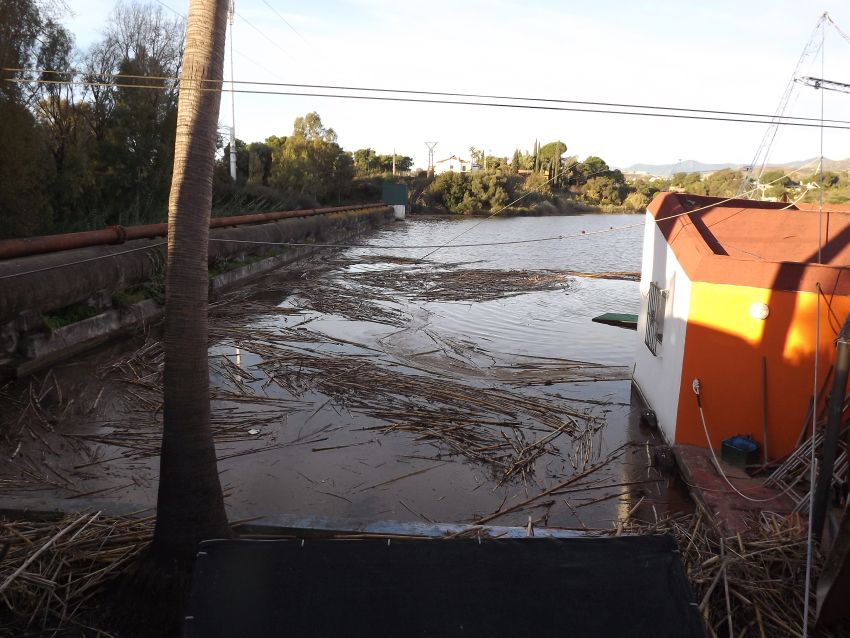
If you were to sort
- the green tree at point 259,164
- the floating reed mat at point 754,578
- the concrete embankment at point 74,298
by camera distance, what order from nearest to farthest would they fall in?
the floating reed mat at point 754,578
the concrete embankment at point 74,298
the green tree at point 259,164

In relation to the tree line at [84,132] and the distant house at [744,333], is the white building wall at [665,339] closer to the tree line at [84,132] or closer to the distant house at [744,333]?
the distant house at [744,333]

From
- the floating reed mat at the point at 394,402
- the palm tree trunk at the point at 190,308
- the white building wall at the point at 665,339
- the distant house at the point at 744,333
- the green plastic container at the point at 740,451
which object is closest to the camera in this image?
the palm tree trunk at the point at 190,308

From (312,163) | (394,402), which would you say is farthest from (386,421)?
(312,163)

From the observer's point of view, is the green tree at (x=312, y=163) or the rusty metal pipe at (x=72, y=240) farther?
the green tree at (x=312, y=163)

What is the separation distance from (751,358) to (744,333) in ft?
0.77

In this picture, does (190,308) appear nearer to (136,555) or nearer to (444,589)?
(136,555)

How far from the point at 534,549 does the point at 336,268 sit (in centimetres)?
1942

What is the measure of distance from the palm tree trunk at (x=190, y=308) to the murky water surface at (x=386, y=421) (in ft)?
4.01

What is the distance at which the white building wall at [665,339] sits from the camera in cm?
664

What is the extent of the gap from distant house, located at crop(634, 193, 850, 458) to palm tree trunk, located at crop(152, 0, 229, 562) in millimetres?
4430

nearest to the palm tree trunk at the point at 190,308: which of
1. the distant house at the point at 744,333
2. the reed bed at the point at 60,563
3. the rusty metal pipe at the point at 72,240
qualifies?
the reed bed at the point at 60,563

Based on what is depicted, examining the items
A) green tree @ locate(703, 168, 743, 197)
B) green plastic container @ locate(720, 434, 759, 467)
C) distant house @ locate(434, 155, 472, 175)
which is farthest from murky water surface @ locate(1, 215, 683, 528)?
distant house @ locate(434, 155, 472, 175)

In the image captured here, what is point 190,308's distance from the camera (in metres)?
3.96

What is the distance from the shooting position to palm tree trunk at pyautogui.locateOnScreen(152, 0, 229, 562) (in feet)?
12.7
